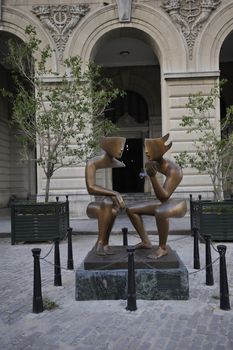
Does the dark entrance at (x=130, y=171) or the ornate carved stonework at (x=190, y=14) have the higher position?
the ornate carved stonework at (x=190, y=14)

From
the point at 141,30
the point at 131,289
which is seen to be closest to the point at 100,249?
the point at 131,289

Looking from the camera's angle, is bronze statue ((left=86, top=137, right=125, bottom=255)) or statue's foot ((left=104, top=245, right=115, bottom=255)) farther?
statue's foot ((left=104, top=245, right=115, bottom=255))

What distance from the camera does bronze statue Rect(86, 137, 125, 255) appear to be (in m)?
6.58

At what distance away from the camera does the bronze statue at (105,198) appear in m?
6.58

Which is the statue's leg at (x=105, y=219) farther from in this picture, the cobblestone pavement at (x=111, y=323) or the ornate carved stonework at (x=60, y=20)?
the ornate carved stonework at (x=60, y=20)

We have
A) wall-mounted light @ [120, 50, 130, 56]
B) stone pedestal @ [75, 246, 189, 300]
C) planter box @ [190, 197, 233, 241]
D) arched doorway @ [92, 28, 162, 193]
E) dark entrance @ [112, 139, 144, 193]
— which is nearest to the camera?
stone pedestal @ [75, 246, 189, 300]

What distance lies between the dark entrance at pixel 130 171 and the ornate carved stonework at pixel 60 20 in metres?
9.44

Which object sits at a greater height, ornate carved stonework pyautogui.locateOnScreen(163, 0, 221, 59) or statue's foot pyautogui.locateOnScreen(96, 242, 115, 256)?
ornate carved stonework pyautogui.locateOnScreen(163, 0, 221, 59)

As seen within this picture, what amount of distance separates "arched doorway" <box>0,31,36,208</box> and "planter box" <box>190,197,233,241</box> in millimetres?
14187

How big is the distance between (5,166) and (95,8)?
415 inches

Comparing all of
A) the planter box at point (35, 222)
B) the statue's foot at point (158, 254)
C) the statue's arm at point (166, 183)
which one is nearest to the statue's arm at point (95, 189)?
the statue's arm at point (166, 183)

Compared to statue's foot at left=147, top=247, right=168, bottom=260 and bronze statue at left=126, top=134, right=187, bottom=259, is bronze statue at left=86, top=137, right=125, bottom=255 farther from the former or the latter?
statue's foot at left=147, top=247, right=168, bottom=260

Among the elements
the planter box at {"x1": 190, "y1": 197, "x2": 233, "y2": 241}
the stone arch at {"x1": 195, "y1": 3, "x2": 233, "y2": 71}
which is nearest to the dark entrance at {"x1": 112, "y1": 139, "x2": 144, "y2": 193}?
the stone arch at {"x1": 195, "y1": 3, "x2": 233, "y2": 71}

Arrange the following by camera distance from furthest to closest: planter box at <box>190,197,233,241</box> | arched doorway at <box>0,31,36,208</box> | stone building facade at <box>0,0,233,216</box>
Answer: arched doorway at <box>0,31,36,208</box> < stone building facade at <box>0,0,233,216</box> < planter box at <box>190,197,233,241</box>
